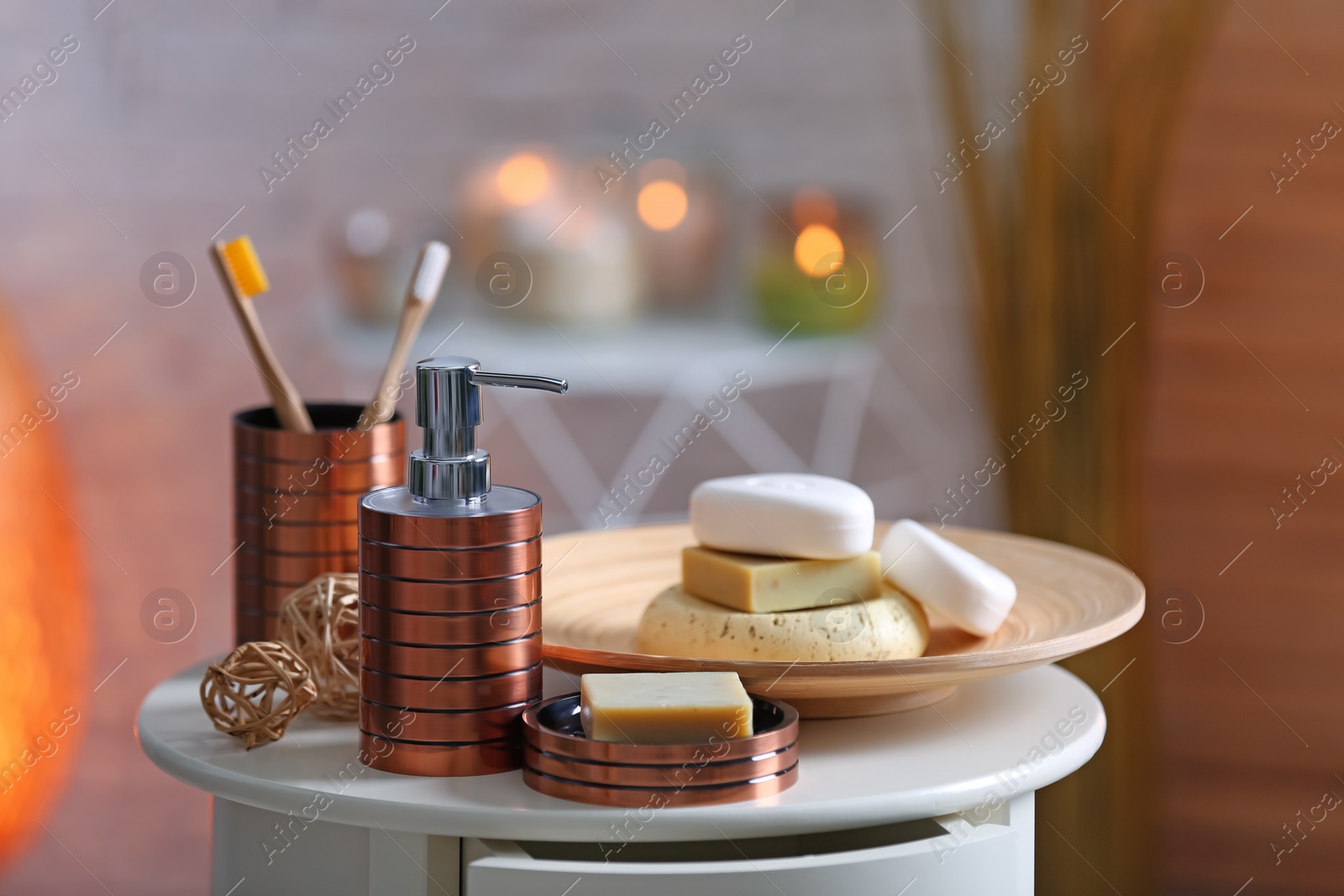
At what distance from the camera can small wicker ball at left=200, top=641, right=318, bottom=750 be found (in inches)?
25.5

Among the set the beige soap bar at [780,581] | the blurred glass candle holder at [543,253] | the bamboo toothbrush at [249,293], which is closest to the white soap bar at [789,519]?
the beige soap bar at [780,581]

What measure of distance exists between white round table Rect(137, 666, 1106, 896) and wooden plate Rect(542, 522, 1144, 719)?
0.03 meters

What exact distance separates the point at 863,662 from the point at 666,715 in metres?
0.12

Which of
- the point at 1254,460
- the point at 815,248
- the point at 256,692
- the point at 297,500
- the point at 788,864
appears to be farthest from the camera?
the point at 815,248

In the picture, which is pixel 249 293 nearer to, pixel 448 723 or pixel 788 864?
pixel 448 723

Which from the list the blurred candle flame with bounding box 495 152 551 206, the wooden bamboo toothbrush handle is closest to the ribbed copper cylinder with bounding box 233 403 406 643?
the wooden bamboo toothbrush handle

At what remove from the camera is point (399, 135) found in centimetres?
188

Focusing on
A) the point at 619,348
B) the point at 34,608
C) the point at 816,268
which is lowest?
the point at 34,608

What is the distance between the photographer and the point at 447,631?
0.59 m

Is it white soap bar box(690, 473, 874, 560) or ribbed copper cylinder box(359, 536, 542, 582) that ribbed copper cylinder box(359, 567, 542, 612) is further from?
white soap bar box(690, 473, 874, 560)

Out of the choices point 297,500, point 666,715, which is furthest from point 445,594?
point 297,500

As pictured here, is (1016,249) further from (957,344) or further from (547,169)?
(547,169)

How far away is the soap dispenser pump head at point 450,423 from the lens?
608mm

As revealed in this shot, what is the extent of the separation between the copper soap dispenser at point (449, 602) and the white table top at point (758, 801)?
0.06 ft
